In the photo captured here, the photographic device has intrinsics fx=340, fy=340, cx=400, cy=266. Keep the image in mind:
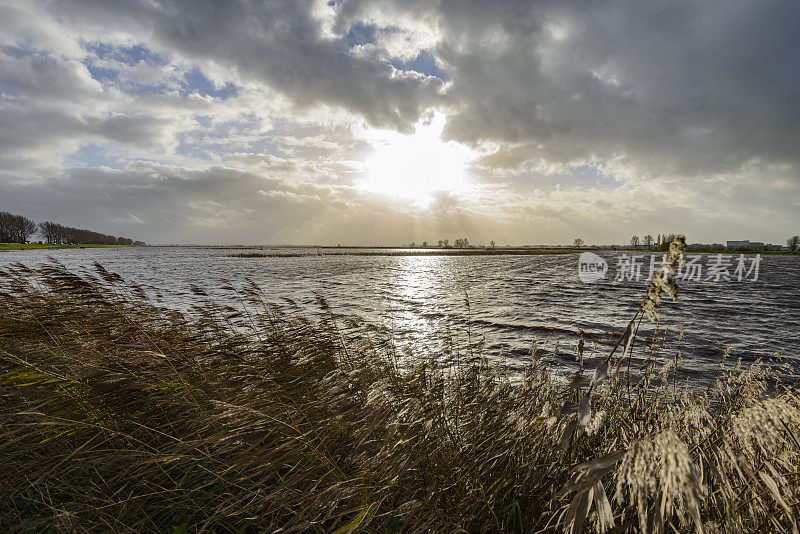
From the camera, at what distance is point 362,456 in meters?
3.41

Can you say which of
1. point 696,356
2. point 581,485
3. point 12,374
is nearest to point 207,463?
point 12,374

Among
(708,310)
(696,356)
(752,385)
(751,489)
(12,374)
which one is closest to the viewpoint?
(751,489)

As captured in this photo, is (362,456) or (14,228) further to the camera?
(14,228)

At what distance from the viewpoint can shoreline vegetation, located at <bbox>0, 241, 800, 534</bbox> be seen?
82.2 inches

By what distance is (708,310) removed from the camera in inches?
899

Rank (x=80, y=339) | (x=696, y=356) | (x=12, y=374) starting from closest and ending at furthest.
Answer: (x=12, y=374), (x=80, y=339), (x=696, y=356)

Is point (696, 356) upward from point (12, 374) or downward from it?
downward

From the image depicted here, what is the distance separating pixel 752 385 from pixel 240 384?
7528 millimetres

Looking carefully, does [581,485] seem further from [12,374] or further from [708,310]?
[708,310]

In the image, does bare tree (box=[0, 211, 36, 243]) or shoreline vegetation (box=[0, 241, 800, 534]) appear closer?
shoreline vegetation (box=[0, 241, 800, 534])

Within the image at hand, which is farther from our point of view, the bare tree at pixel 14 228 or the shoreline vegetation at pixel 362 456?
the bare tree at pixel 14 228

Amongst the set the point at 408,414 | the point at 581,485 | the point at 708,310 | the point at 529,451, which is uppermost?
the point at 581,485

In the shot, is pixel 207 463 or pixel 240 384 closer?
pixel 207 463

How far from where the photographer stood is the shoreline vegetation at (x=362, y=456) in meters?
2.09
